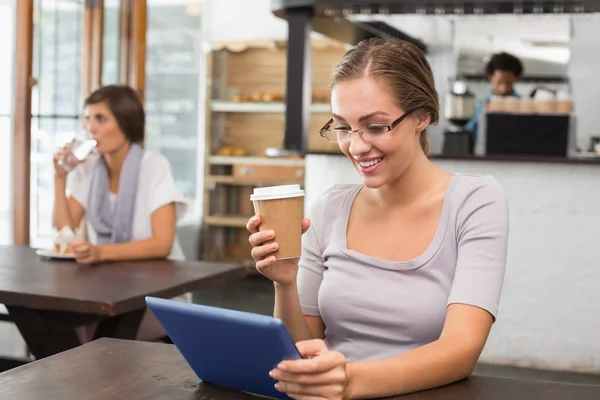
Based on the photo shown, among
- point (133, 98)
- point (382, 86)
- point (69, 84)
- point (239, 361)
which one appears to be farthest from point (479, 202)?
point (69, 84)

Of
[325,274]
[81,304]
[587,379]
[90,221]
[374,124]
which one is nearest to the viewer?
[374,124]

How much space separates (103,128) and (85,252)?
0.72 metres

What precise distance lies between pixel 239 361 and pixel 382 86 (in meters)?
0.67

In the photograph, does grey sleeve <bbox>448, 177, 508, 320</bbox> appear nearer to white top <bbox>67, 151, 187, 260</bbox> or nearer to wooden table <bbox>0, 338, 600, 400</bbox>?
wooden table <bbox>0, 338, 600, 400</bbox>

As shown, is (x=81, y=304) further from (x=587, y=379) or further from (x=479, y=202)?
(x=587, y=379)

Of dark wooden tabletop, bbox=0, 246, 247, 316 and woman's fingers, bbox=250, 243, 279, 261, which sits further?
dark wooden tabletop, bbox=0, 246, 247, 316

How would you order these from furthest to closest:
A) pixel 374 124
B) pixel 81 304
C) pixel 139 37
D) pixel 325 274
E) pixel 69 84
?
pixel 139 37, pixel 69 84, pixel 81 304, pixel 325 274, pixel 374 124

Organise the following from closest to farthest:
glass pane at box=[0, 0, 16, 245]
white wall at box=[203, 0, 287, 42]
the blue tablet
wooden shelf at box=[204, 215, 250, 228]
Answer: the blue tablet
glass pane at box=[0, 0, 16, 245]
wooden shelf at box=[204, 215, 250, 228]
white wall at box=[203, 0, 287, 42]

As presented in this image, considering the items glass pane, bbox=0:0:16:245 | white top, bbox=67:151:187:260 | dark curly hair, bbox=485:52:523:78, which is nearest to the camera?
white top, bbox=67:151:187:260

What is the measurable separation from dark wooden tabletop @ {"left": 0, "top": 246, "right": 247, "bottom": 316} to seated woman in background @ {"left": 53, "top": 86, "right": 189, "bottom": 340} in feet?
1.08

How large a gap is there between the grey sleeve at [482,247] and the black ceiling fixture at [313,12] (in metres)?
3.41

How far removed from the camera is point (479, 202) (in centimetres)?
175

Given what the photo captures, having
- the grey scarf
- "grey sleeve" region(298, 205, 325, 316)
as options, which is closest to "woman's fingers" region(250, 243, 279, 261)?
"grey sleeve" region(298, 205, 325, 316)

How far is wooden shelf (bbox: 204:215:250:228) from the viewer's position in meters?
7.74
